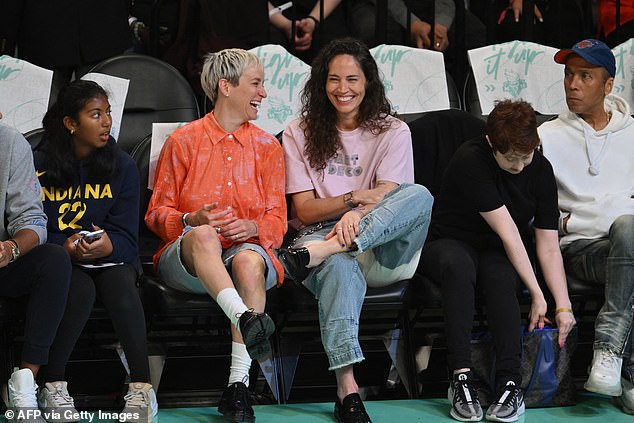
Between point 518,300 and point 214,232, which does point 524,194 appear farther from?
point 214,232

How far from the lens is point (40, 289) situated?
3.38 meters

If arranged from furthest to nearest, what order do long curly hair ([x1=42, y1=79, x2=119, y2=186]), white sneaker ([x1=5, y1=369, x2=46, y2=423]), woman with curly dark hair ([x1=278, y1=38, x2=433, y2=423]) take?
long curly hair ([x1=42, y1=79, x2=119, y2=186])
woman with curly dark hair ([x1=278, y1=38, x2=433, y2=423])
white sneaker ([x1=5, y1=369, x2=46, y2=423])

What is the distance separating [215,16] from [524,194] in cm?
180

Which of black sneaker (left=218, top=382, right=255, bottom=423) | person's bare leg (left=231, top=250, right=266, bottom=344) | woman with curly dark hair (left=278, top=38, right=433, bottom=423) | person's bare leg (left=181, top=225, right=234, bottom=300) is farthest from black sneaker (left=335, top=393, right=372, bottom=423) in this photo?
person's bare leg (left=181, top=225, right=234, bottom=300)

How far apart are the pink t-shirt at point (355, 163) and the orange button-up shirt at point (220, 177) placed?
0.22 feet

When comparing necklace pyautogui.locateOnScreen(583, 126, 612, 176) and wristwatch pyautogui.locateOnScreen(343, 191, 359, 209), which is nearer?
wristwatch pyautogui.locateOnScreen(343, 191, 359, 209)

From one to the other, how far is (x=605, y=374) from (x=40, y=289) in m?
1.86

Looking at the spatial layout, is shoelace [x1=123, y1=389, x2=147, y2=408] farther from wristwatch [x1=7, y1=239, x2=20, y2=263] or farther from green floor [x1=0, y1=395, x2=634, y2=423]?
wristwatch [x1=7, y1=239, x2=20, y2=263]

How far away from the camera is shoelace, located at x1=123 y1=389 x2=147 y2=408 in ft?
11.1

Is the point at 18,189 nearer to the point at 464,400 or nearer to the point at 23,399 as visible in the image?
the point at 23,399

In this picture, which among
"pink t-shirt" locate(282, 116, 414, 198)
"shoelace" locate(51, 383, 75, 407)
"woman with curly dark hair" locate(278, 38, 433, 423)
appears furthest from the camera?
"pink t-shirt" locate(282, 116, 414, 198)

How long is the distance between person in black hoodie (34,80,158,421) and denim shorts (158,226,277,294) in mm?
112

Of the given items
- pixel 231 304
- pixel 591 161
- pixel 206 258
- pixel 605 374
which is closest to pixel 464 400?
pixel 605 374

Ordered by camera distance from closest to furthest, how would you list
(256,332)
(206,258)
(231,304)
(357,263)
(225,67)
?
(256,332) < (231,304) < (206,258) < (357,263) < (225,67)
